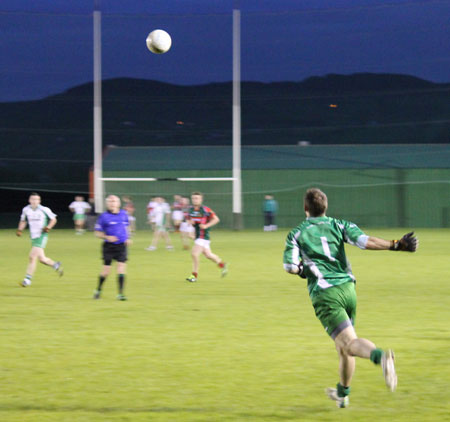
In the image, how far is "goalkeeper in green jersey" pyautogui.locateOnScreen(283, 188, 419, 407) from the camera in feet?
20.9

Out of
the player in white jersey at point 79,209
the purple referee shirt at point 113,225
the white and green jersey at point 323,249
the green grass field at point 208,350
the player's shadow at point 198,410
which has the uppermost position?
the player in white jersey at point 79,209

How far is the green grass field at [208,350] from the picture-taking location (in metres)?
6.70

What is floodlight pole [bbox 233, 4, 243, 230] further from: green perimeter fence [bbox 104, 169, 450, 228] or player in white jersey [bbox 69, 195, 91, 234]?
player in white jersey [bbox 69, 195, 91, 234]

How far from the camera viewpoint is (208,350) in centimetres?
Answer: 926

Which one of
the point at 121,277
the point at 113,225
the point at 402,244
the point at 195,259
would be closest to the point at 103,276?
the point at 121,277

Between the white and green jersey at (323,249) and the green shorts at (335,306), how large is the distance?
2.3 inches

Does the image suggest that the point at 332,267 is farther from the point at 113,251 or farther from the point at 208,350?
the point at 113,251

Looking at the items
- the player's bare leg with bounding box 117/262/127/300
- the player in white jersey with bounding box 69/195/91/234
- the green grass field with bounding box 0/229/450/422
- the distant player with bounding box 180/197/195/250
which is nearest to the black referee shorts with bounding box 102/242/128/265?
the player's bare leg with bounding box 117/262/127/300

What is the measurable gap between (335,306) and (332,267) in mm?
341

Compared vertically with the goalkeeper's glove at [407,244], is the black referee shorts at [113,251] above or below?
above

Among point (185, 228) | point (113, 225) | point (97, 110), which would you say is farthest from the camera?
point (97, 110)

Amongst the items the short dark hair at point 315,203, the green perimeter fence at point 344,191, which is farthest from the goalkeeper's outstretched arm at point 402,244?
the green perimeter fence at point 344,191

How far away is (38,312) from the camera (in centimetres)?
1248

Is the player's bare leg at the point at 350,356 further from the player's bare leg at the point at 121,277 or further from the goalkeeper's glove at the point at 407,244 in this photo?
the player's bare leg at the point at 121,277
